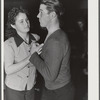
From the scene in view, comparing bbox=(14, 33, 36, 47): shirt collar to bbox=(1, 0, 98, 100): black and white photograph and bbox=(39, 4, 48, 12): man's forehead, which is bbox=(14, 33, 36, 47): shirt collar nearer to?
bbox=(1, 0, 98, 100): black and white photograph

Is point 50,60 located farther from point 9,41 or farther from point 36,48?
point 9,41

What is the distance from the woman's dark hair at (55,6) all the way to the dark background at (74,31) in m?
0.02

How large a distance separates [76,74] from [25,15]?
399 mm

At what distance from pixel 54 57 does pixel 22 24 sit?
0.24 m

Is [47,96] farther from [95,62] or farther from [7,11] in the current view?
[7,11]

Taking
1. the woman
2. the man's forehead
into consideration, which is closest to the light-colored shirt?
the woman

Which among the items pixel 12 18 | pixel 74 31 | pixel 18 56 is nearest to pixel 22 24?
pixel 12 18

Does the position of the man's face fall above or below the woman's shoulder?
above

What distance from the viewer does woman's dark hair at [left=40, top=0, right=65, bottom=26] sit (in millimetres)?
875

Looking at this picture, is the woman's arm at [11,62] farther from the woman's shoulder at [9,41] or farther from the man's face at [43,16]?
the man's face at [43,16]

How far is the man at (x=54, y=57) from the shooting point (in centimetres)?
84

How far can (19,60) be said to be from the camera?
2.96 feet

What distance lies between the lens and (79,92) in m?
0.96

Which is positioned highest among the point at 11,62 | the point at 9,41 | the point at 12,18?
the point at 12,18
